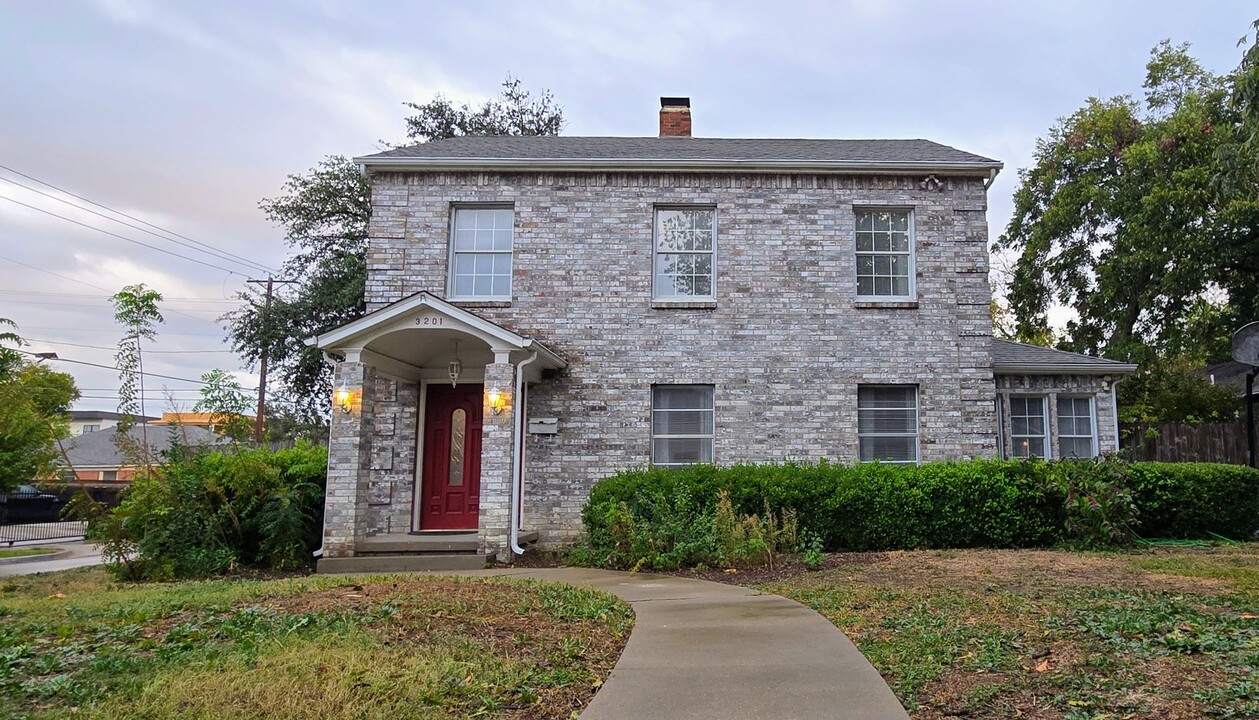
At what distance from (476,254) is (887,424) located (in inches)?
285

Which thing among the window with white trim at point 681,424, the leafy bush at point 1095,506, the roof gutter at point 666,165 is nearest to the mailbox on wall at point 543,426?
the window with white trim at point 681,424

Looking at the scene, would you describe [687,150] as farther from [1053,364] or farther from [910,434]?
[1053,364]

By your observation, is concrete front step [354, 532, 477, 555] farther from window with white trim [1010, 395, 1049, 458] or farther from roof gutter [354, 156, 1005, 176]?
window with white trim [1010, 395, 1049, 458]

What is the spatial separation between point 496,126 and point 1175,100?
20219mm

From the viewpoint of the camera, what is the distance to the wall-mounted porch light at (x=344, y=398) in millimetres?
10523

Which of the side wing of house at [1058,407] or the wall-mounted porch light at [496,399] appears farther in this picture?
the side wing of house at [1058,407]

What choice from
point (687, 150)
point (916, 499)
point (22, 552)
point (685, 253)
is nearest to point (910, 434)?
point (916, 499)

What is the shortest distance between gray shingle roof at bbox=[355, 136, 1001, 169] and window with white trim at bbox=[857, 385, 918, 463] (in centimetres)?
378

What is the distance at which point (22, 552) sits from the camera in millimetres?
17328

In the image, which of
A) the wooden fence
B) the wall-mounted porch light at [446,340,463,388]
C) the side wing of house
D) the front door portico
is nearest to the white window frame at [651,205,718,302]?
the front door portico

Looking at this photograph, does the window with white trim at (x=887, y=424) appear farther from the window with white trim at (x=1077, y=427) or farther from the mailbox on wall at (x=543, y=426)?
the mailbox on wall at (x=543, y=426)

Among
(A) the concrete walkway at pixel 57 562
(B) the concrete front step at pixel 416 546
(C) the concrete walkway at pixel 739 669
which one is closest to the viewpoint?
(C) the concrete walkway at pixel 739 669

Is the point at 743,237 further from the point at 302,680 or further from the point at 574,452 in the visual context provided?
the point at 302,680

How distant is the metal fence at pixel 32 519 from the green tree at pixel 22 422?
10.8 ft
